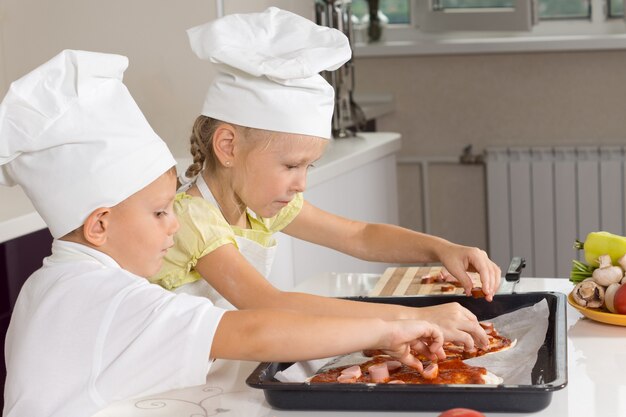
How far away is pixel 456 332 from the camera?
127 cm

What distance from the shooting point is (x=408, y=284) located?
5.67ft

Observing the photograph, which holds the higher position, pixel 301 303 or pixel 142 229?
pixel 142 229

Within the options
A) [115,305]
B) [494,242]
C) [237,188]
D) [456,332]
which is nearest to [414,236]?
[237,188]

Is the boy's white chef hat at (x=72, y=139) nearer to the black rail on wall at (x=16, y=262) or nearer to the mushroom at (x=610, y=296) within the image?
the mushroom at (x=610, y=296)

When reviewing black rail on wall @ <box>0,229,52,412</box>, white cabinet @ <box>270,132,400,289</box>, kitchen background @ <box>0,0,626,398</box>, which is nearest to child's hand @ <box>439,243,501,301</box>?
white cabinet @ <box>270,132,400,289</box>

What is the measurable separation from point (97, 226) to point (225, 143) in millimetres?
434

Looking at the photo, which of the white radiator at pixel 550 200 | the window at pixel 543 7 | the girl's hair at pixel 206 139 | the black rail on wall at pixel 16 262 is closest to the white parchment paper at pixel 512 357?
the girl's hair at pixel 206 139

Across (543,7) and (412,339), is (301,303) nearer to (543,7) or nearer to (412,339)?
(412,339)

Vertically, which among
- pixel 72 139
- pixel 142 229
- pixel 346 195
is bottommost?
pixel 346 195

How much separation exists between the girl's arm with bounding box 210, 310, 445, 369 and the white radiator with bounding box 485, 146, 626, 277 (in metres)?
2.45

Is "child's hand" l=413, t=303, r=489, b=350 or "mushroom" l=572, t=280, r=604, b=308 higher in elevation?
"child's hand" l=413, t=303, r=489, b=350

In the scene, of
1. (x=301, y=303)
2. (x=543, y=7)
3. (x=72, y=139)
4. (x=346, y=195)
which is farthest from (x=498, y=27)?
(x=72, y=139)

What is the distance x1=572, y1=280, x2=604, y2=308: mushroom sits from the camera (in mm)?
1466

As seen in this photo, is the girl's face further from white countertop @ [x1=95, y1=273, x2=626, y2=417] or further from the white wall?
the white wall
